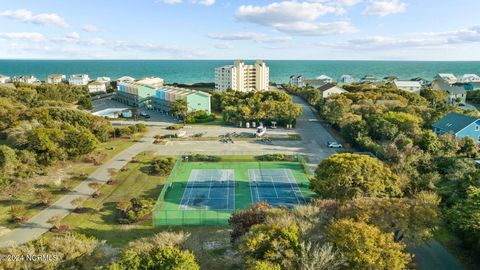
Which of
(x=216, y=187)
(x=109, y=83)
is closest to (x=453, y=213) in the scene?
(x=216, y=187)

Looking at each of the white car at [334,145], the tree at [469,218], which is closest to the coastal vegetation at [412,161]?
the tree at [469,218]

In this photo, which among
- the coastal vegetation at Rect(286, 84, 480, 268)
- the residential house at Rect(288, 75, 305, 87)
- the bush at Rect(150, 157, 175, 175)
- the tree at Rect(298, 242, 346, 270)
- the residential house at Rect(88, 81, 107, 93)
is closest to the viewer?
the tree at Rect(298, 242, 346, 270)

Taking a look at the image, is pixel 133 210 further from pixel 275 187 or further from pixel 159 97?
pixel 159 97

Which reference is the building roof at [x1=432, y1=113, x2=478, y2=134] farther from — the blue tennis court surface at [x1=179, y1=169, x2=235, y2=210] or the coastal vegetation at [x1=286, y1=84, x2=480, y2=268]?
the blue tennis court surface at [x1=179, y1=169, x2=235, y2=210]

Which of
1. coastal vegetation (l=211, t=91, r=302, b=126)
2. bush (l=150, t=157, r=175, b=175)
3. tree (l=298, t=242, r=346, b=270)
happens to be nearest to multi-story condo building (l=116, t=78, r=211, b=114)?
coastal vegetation (l=211, t=91, r=302, b=126)

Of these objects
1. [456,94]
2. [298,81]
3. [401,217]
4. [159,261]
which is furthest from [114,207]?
[298,81]

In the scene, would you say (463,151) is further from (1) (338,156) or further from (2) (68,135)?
(2) (68,135)

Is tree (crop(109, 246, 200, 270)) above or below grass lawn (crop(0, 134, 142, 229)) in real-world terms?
above
